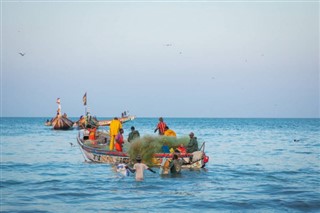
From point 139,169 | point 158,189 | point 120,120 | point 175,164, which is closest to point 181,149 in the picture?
point 175,164

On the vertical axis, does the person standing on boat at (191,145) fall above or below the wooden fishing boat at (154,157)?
above

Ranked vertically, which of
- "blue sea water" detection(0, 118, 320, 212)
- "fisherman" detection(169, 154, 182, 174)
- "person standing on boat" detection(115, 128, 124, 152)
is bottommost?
"blue sea water" detection(0, 118, 320, 212)

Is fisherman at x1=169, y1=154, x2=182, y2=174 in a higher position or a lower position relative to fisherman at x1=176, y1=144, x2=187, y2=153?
lower

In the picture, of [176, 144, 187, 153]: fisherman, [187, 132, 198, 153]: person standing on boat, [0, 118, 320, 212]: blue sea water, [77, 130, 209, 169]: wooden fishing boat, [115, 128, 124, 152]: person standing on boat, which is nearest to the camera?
[0, 118, 320, 212]: blue sea water

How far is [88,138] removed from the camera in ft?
105

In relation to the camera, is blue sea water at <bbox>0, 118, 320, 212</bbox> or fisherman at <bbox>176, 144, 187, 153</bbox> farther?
fisherman at <bbox>176, 144, 187, 153</bbox>

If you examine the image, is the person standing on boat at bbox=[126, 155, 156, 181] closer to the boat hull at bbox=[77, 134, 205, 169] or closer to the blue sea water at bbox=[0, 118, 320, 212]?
the blue sea water at bbox=[0, 118, 320, 212]

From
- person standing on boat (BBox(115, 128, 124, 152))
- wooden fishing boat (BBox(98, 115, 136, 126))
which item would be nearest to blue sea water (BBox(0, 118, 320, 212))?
person standing on boat (BBox(115, 128, 124, 152))

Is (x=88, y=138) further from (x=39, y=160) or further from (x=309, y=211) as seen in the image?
(x=309, y=211)

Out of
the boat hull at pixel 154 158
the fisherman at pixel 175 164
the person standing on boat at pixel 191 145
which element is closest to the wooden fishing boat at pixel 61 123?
the boat hull at pixel 154 158

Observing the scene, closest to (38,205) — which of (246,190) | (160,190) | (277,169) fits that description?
(160,190)

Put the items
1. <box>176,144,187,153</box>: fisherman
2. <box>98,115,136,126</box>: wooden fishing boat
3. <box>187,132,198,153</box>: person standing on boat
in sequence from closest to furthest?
<box>176,144,187,153</box>: fisherman → <box>187,132,198,153</box>: person standing on boat → <box>98,115,136,126</box>: wooden fishing boat

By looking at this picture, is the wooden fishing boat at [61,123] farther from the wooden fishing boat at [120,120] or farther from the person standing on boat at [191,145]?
the person standing on boat at [191,145]

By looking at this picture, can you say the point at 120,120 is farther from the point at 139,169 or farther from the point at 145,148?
the point at 139,169
